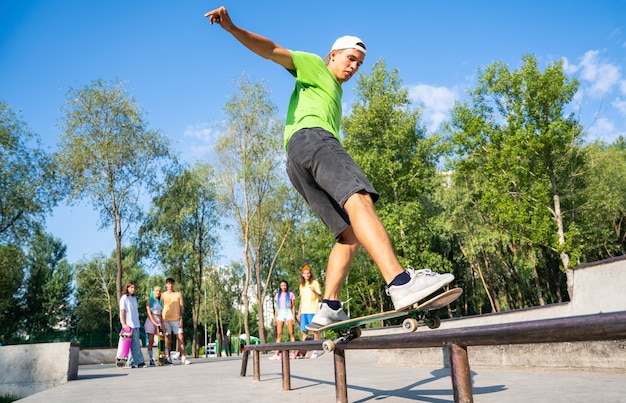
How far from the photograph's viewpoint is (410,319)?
93.7 inches

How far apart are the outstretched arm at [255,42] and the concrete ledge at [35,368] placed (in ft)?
19.9

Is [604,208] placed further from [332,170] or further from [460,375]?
[460,375]

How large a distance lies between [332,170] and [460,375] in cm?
127

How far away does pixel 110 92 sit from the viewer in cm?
2317

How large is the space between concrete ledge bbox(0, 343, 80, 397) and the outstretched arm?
19.9 feet

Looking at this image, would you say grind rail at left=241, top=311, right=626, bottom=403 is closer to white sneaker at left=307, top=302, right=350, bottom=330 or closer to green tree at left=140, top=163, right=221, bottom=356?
white sneaker at left=307, top=302, right=350, bottom=330

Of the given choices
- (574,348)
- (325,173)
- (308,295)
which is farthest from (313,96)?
(308,295)

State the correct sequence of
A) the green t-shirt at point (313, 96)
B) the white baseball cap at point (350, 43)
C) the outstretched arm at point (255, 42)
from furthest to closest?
the white baseball cap at point (350, 43)
the green t-shirt at point (313, 96)
the outstretched arm at point (255, 42)

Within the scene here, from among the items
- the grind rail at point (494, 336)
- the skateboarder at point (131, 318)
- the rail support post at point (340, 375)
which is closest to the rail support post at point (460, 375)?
the grind rail at point (494, 336)


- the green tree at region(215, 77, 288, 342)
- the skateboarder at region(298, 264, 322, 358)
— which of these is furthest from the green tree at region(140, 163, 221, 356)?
the skateboarder at region(298, 264, 322, 358)

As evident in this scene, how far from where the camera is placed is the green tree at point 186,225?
92.2 feet

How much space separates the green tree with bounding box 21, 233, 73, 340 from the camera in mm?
49812

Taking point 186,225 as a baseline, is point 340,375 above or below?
below

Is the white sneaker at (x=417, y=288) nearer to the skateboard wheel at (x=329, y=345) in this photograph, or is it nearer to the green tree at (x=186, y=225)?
the skateboard wheel at (x=329, y=345)
